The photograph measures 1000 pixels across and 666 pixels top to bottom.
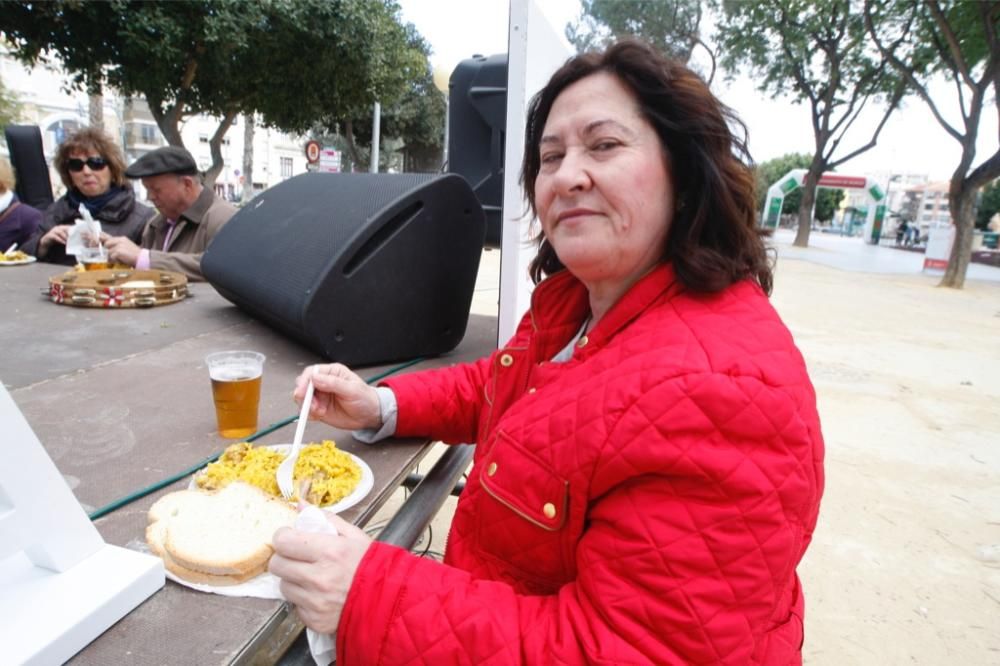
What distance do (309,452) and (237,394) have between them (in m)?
0.25

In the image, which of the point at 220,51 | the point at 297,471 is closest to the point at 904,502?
the point at 297,471

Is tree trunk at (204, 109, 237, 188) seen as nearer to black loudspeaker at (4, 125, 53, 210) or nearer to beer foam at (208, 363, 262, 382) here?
black loudspeaker at (4, 125, 53, 210)

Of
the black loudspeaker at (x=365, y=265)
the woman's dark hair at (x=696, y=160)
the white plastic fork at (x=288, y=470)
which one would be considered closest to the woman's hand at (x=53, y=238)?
the black loudspeaker at (x=365, y=265)

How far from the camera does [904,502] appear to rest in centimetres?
321

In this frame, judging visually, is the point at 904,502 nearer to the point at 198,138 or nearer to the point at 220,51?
the point at 220,51

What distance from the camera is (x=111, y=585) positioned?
2.41 ft

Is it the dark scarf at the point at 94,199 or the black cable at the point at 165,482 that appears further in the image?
the dark scarf at the point at 94,199

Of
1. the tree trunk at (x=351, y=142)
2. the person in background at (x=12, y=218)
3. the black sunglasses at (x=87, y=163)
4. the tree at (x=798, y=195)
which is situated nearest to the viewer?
the black sunglasses at (x=87, y=163)

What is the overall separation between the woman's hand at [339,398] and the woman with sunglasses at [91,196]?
316 centimetres

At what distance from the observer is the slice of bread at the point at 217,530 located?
81 cm

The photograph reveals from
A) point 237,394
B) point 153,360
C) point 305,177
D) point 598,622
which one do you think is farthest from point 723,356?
point 305,177

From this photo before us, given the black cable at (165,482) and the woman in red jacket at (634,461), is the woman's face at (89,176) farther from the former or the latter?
the woman in red jacket at (634,461)

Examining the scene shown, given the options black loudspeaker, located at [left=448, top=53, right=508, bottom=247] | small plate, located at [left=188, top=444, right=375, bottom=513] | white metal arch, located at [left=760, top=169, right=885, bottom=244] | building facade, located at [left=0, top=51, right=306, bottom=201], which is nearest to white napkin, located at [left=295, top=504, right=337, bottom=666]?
small plate, located at [left=188, top=444, right=375, bottom=513]

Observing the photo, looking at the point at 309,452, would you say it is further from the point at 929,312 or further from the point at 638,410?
the point at 929,312
